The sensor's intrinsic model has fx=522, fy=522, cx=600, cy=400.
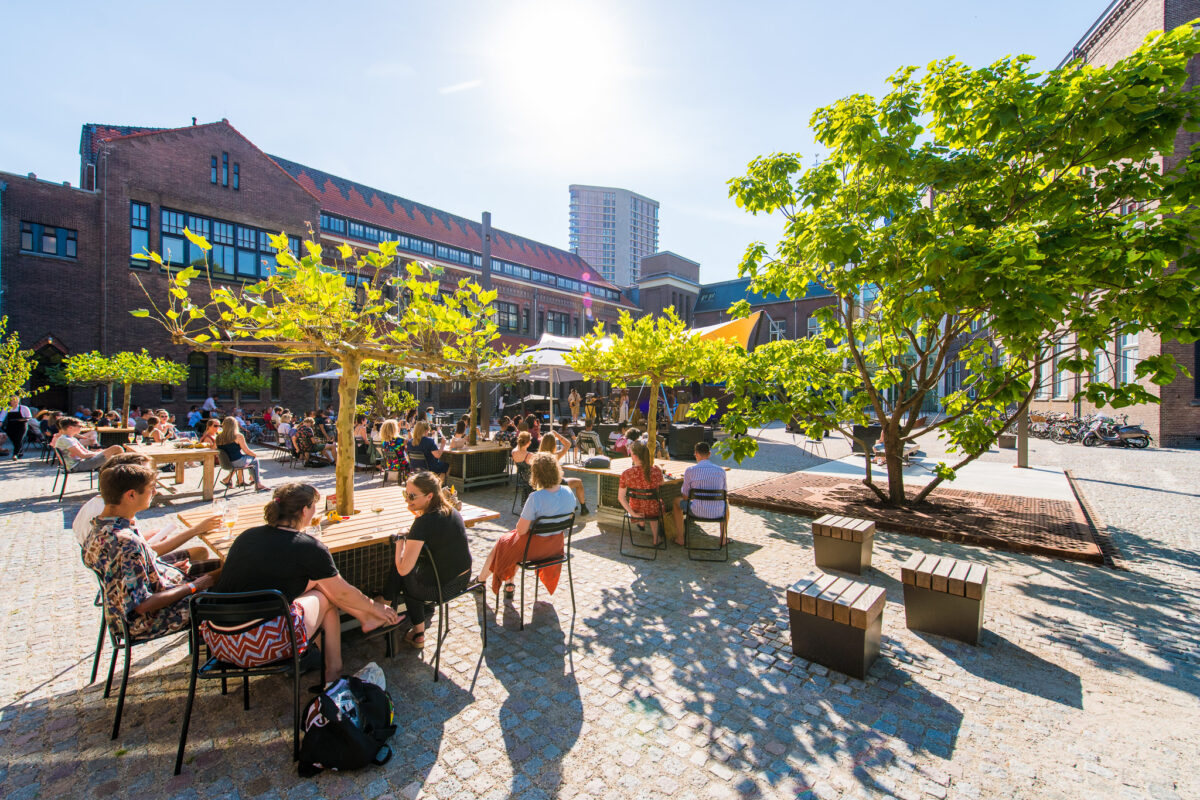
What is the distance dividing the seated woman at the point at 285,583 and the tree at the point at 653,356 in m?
4.38

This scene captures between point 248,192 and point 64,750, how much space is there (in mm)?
27639

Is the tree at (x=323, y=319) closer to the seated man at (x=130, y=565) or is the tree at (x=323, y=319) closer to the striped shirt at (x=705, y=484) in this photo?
the seated man at (x=130, y=565)

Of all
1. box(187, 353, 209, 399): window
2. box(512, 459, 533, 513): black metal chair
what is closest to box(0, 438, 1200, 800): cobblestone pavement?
box(512, 459, 533, 513): black metal chair

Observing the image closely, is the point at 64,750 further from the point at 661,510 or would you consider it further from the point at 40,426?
the point at 40,426

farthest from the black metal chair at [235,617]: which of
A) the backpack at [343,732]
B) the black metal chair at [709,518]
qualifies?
the black metal chair at [709,518]

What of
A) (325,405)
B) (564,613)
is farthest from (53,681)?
(325,405)

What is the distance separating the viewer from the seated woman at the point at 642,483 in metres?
6.12

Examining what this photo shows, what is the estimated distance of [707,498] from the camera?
573 centimetres

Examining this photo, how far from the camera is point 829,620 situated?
141 inches

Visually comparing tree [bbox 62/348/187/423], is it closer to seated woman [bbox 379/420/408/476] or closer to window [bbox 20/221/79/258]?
seated woman [bbox 379/420/408/476]

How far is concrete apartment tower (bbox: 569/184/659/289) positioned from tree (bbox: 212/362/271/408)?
123 metres

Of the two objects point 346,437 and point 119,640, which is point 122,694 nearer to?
point 119,640

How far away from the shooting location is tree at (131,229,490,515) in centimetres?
356

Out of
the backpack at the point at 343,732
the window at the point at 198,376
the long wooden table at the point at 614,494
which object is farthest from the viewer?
the window at the point at 198,376
